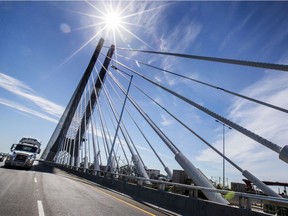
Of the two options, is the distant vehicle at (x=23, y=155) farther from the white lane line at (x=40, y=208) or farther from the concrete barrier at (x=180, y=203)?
the white lane line at (x=40, y=208)

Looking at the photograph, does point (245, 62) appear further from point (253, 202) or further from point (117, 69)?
point (117, 69)

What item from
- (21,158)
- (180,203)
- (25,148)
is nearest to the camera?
(180,203)

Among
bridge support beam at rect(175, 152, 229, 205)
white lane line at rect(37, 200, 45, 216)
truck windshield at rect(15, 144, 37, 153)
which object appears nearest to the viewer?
white lane line at rect(37, 200, 45, 216)

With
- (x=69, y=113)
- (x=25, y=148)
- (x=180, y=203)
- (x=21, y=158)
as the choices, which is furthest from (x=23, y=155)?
(x=69, y=113)

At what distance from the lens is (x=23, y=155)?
84.1 ft

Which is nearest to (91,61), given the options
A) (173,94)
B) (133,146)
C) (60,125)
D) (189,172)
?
(60,125)

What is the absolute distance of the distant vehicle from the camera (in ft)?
82.8

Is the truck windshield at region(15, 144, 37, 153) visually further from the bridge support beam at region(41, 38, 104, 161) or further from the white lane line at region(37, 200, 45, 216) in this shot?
the white lane line at region(37, 200, 45, 216)

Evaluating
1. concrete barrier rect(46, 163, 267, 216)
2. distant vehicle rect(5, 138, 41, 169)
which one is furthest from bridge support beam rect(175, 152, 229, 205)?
distant vehicle rect(5, 138, 41, 169)

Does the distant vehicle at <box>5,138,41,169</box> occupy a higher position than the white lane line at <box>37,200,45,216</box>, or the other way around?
the distant vehicle at <box>5,138,41,169</box>

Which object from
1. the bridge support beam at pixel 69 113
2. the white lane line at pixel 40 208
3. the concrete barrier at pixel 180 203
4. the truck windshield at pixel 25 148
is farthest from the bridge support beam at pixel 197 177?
the bridge support beam at pixel 69 113

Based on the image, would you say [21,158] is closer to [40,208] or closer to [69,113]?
[40,208]

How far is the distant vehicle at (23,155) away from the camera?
82.8ft

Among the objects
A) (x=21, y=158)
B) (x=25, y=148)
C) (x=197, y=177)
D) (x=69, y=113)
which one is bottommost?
(x=197, y=177)
